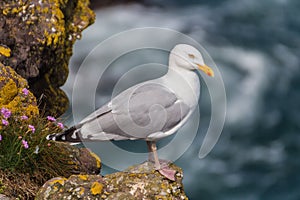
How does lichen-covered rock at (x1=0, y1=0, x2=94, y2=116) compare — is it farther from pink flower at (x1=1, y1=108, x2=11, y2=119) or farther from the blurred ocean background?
the blurred ocean background

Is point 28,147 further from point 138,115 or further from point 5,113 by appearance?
point 138,115

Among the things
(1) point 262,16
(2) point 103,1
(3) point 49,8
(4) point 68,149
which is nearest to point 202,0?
(1) point 262,16

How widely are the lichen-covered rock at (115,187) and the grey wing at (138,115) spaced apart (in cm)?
35

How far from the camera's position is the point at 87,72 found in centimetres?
983

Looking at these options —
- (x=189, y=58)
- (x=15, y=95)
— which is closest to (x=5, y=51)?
(x=15, y=95)

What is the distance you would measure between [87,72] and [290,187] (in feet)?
13.2

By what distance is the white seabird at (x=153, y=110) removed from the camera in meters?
4.32

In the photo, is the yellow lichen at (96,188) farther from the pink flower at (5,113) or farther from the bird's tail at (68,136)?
the pink flower at (5,113)

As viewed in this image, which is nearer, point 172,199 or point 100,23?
point 172,199

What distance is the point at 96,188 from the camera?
3883 millimetres

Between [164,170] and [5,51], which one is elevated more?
[5,51]

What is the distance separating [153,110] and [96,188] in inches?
31.8

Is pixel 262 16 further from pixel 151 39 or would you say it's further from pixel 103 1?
pixel 103 1

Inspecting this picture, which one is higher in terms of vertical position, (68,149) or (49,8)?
(49,8)
